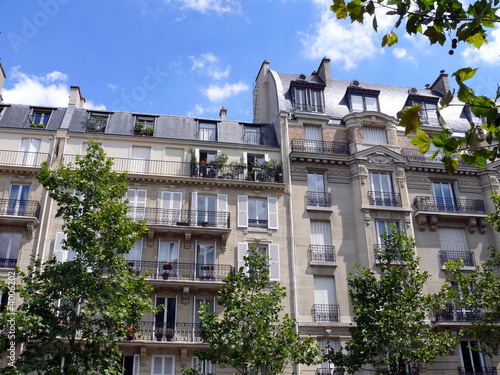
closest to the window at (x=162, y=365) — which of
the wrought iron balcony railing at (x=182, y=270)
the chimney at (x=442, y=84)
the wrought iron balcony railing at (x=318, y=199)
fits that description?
the wrought iron balcony railing at (x=182, y=270)

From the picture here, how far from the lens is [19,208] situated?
24.1 metres

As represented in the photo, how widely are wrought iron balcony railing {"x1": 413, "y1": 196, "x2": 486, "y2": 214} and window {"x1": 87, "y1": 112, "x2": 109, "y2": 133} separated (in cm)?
1632

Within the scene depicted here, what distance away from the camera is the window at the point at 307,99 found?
29.8m

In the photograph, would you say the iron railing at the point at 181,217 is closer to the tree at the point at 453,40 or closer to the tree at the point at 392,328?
the tree at the point at 392,328

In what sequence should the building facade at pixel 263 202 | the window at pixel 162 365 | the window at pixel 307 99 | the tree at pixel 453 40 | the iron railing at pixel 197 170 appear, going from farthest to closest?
the window at pixel 307 99 < the iron railing at pixel 197 170 < the building facade at pixel 263 202 < the window at pixel 162 365 < the tree at pixel 453 40

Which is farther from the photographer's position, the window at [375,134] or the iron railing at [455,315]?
the window at [375,134]

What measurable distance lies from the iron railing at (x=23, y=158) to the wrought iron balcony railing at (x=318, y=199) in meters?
12.7

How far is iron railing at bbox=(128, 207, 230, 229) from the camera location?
24.9 metres

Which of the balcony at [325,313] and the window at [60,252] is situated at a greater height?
the window at [60,252]

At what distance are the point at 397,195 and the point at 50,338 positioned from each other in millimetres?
17894

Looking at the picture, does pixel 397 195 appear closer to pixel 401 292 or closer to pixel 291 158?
pixel 291 158

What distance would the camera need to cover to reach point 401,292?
66.1 ft

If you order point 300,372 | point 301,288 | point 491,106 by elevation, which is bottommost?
point 300,372

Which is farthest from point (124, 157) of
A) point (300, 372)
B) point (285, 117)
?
point (300, 372)
